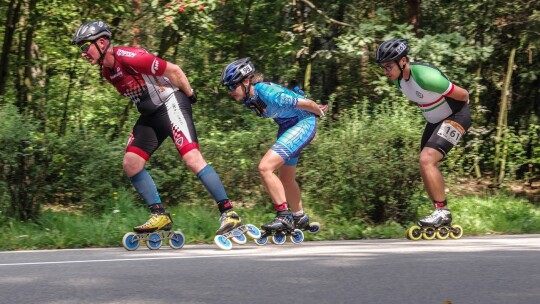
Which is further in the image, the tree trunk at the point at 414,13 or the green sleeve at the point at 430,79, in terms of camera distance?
the tree trunk at the point at 414,13

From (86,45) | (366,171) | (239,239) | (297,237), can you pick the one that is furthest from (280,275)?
(366,171)

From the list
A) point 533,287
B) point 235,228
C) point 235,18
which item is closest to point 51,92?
point 235,18

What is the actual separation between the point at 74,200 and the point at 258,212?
2154 mm

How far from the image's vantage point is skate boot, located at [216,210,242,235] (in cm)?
787

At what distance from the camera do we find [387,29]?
42.3 feet

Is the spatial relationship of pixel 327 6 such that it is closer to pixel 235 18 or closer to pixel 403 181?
pixel 235 18

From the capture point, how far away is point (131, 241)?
796 centimetres

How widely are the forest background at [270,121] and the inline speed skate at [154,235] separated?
644 millimetres

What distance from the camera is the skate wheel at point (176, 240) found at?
26.3 ft

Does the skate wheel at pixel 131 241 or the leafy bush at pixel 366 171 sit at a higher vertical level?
the leafy bush at pixel 366 171

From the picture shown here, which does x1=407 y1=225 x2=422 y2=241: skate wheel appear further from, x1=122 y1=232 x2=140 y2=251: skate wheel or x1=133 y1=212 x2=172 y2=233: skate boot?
x1=122 y1=232 x2=140 y2=251: skate wheel

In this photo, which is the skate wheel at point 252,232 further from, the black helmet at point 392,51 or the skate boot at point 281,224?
the black helmet at point 392,51

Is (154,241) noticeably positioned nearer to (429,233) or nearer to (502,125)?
(429,233)

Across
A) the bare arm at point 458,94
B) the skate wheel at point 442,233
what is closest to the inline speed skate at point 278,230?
the skate wheel at point 442,233
